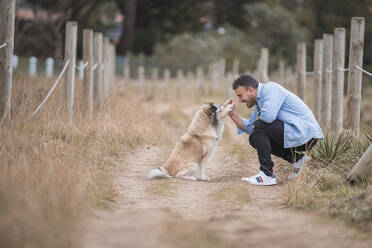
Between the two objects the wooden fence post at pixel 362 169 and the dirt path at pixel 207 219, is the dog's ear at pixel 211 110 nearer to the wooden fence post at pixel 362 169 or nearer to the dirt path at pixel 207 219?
the dirt path at pixel 207 219

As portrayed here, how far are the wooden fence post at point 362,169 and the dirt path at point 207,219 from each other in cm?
94

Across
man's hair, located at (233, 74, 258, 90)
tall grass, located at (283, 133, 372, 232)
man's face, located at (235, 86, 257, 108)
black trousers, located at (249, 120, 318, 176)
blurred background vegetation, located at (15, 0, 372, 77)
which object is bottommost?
tall grass, located at (283, 133, 372, 232)

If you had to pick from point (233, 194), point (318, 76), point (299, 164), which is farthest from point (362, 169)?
point (318, 76)

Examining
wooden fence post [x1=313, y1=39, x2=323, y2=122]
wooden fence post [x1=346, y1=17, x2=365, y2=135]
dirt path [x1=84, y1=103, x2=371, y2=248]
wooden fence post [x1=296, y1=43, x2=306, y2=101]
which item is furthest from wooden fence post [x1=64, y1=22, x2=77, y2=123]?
wooden fence post [x1=346, y1=17, x2=365, y2=135]

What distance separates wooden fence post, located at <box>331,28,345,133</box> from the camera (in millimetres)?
9375

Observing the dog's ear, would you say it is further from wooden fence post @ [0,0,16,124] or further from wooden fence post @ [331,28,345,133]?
wooden fence post @ [331,28,345,133]

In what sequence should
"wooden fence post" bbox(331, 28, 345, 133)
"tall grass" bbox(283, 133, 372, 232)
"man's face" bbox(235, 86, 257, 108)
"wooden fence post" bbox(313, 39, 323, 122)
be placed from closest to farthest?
1. "tall grass" bbox(283, 133, 372, 232)
2. "man's face" bbox(235, 86, 257, 108)
3. "wooden fence post" bbox(331, 28, 345, 133)
4. "wooden fence post" bbox(313, 39, 323, 122)

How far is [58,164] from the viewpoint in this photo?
5.63 metres

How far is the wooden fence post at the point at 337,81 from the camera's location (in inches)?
369

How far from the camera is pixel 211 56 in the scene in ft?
114

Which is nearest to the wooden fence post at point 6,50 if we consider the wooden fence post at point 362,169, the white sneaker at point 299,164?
the white sneaker at point 299,164

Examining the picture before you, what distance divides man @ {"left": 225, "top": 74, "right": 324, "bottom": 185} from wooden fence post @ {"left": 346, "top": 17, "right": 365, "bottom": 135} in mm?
1928

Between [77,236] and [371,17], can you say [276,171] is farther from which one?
[371,17]

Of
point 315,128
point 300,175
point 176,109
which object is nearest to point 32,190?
point 300,175
